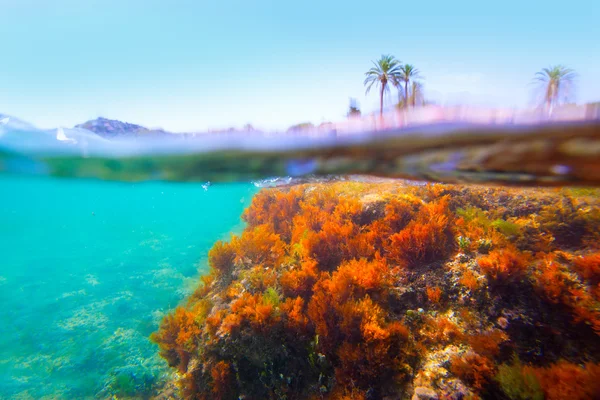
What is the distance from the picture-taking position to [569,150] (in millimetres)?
5965

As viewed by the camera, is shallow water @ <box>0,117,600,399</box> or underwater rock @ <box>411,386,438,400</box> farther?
shallow water @ <box>0,117,600,399</box>

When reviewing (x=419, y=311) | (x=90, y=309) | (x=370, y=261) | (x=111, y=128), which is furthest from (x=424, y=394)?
(x=90, y=309)

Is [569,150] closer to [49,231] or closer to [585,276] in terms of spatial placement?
[585,276]

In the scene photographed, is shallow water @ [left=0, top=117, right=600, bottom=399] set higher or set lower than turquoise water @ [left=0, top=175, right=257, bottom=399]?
higher

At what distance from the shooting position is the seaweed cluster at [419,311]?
17.9ft

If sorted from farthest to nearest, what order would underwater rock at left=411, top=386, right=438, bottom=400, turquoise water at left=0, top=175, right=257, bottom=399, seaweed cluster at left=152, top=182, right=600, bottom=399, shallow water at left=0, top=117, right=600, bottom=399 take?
turquoise water at left=0, top=175, right=257, bottom=399
shallow water at left=0, top=117, right=600, bottom=399
seaweed cluster at left=152, top=182, right=600, bottom=399
underwater rock at left=411, top=386, right=438, bottom=400

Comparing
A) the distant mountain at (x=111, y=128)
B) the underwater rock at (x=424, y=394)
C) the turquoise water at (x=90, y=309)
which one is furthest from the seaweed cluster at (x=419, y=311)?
the distant mountain at (x=111, y=128)

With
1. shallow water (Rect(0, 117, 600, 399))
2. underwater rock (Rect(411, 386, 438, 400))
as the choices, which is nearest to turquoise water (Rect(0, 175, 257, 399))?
shallow water (Rect(0, 117, 600, 399))

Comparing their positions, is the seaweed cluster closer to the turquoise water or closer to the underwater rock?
the underwater rock

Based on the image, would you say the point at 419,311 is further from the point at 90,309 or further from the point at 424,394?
the point at 90,309

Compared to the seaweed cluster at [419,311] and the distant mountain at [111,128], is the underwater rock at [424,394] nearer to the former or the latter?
the seaweed cluster at [419,311]

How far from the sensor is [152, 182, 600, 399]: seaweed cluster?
5441 mm

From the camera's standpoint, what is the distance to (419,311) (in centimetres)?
686

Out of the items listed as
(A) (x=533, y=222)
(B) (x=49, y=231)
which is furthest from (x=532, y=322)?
(B) (x=49, y=231)
